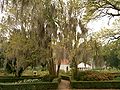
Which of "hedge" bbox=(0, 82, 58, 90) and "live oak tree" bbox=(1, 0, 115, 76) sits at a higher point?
"live oak tree" bbox=(1, 0, 115, 76)

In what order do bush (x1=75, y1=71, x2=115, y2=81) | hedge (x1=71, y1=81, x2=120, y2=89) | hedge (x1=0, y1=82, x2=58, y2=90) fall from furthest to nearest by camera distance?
bush (x1=75, y1=71, x2=115, y2=81)
hedge (x1=71, y1=81, x2=120, y2=89)
hedge (x1=0, y1=82, x2=58, y2=90)

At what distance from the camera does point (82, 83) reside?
18891mm

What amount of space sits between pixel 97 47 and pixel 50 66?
4710 millimetres

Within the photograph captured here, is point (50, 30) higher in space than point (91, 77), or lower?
higher

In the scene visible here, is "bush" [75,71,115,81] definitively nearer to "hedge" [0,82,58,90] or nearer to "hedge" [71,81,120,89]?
"hedge" [71,81,120,89]

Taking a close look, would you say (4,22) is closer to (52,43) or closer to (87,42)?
(52,43)

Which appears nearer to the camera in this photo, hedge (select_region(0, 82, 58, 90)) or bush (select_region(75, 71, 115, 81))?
hedge (select_region(0, 82, 58, 90))

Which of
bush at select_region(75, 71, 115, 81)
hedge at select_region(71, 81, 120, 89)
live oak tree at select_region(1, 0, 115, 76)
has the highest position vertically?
live oak tree at select_region(1, 0, 115, 76)

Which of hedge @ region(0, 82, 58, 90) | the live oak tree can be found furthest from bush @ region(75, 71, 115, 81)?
hedge @ region(0, 82, 58, 90)

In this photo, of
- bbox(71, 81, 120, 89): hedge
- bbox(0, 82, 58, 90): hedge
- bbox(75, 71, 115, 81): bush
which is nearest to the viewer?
bbox(0, 82, 58, 90): hedge

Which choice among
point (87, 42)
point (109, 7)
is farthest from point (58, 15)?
point (109, 7)

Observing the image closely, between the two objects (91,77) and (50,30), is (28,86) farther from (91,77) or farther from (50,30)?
(91,77)

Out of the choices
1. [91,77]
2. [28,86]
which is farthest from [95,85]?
[28,86]

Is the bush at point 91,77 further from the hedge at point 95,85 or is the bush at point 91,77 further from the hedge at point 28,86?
the hedge at point 28,86
